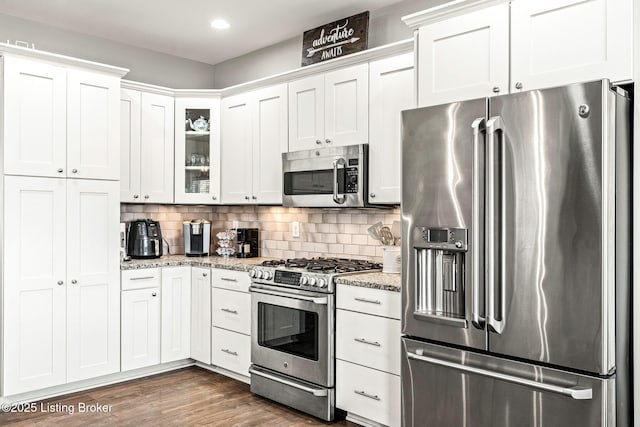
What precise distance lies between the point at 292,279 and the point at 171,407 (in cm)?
119

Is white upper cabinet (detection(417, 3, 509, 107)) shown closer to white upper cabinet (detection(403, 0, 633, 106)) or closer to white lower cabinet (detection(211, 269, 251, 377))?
white upper cabinet (detection(403, 0, 633, 106))

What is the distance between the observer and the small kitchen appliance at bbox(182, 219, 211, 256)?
483 centimetres

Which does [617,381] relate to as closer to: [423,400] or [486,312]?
[486,312]

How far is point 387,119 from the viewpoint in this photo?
3.50m

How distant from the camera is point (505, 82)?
8.46ft

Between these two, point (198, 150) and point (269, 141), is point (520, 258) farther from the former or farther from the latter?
point (198, 150)

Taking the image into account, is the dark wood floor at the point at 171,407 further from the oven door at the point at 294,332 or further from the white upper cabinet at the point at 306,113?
the white upper cabinet at the point at 306,113

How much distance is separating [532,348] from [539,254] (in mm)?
395

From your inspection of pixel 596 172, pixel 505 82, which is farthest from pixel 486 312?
pixel 505 82

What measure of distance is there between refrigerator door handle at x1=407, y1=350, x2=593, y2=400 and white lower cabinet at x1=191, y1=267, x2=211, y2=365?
211 centimetres

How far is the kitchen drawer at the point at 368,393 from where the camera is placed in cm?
307

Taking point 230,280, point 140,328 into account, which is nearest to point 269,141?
point 230,280

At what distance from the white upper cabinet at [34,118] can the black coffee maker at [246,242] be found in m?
1.52

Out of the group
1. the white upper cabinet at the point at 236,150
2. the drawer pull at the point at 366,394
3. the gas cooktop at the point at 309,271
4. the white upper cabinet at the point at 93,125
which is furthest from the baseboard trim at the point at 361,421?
the white upper cabinet at the point at 93,125
